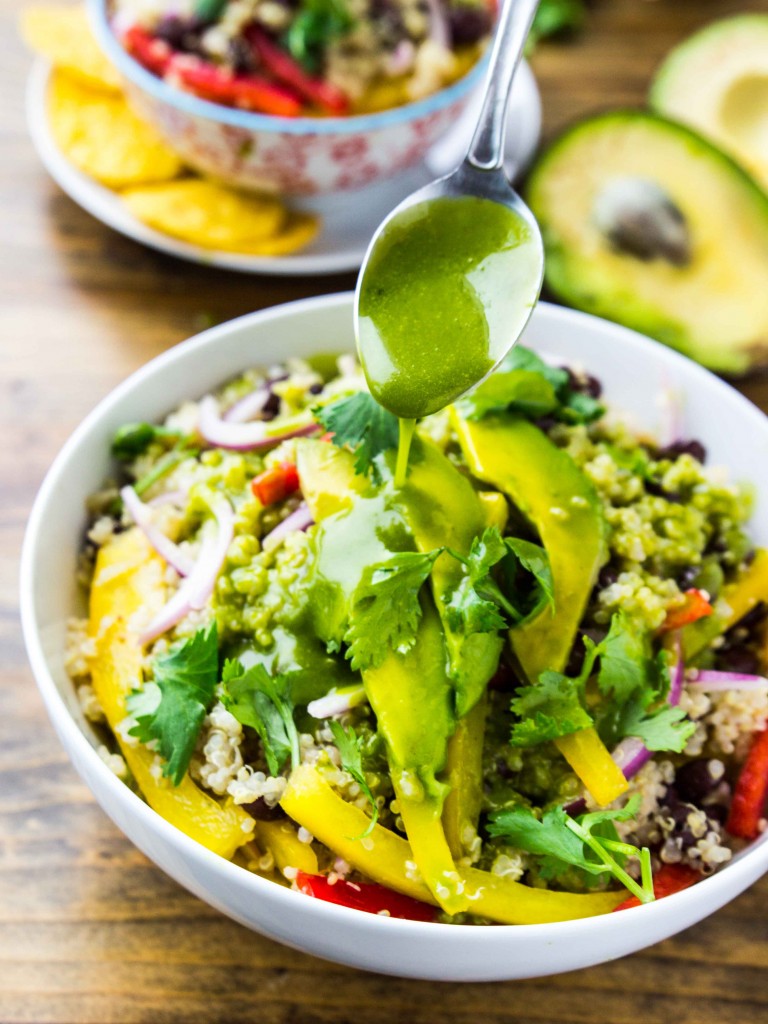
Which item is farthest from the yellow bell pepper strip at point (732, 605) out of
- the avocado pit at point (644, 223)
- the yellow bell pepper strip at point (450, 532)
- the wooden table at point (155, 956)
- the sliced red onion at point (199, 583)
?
the avocado pit at point (644, 223)

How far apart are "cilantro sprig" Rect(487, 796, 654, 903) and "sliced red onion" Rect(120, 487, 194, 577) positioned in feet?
2.84

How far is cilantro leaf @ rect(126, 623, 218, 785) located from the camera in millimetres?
2117

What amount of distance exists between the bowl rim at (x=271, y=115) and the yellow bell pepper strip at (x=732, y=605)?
1.73 meters

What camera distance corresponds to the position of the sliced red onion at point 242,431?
2.54 m

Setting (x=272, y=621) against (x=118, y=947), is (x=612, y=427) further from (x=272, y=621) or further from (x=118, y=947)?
(x=118, y=947)

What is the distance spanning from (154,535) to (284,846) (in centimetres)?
77

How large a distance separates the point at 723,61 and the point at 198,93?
1889 millimetres

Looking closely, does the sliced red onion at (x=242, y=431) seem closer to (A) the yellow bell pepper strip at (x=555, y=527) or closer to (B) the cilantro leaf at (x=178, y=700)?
(A) the yellow bell pepper strip at (x=555, y=527)

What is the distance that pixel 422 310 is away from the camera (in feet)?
7.31

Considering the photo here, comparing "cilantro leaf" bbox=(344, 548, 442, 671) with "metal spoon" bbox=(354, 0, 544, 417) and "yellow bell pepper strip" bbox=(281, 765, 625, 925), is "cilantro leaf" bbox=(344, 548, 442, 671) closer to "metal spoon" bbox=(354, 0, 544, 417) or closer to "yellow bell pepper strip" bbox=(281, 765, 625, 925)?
"yellow bell pepper strip" bbox=(281, 765, 625, 925)

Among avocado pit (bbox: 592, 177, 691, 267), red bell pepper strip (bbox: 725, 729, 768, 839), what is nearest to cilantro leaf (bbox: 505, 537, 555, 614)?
red bell pepper strip (bbox: 725, 729, 768, 839)

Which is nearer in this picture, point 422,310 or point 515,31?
point 422,310

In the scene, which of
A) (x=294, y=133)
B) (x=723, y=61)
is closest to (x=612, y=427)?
Result: (x=294, y=133)

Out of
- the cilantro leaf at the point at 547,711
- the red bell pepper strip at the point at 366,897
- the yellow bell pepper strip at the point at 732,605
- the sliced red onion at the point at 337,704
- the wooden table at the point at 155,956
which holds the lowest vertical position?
the wooden table at the point at 155,956
